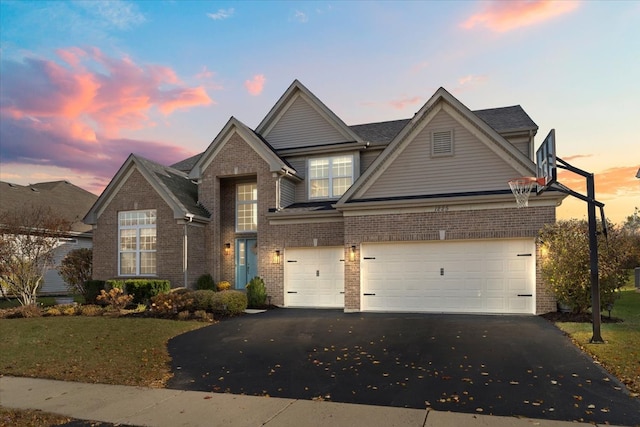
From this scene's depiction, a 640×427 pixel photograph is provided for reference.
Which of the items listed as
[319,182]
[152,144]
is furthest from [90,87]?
[152,144]

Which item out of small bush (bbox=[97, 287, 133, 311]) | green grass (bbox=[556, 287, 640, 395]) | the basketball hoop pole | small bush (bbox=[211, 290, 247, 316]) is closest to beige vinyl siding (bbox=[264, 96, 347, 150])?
small bush (bbox=[211, 290, 247, 316])

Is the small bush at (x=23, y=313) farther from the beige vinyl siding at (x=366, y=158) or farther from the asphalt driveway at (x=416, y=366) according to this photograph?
the beige vinyl siding at (x=366, y=158)

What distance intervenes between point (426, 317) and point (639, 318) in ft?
20.9

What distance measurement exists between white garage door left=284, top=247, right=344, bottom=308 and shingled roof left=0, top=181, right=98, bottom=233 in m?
17.7

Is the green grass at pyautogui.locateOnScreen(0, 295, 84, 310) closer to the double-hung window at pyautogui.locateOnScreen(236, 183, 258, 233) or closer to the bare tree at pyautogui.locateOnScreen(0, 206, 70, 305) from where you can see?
the bare tree at pyautogui.locateOnScreen(0, 206, 70, 305)

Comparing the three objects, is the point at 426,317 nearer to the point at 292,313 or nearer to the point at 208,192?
the point at 292,313

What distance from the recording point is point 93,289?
19.0 m

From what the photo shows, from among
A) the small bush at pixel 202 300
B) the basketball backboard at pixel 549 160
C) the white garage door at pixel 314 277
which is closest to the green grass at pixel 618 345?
the basketball backboard at pixel 549 160

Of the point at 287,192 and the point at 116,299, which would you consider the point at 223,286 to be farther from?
the point at 287,192

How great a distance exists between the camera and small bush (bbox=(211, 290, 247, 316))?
51.2 feet

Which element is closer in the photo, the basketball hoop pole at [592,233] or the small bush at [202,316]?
the basketball hoop pole at [592,233]

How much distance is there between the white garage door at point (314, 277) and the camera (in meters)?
17.2

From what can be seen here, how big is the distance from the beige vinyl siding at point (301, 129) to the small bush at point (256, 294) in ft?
23.2

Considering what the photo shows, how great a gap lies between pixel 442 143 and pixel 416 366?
9471 mm
